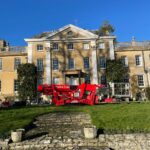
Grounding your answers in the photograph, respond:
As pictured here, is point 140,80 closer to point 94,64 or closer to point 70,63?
point 94,64

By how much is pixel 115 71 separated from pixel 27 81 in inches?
466

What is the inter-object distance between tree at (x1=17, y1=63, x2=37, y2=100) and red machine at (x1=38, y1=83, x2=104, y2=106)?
1255 centimetres

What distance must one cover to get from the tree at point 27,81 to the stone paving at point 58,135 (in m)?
21.5

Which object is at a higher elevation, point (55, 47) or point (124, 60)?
point (55, 47)

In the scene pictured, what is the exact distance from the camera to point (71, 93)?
29.9 m

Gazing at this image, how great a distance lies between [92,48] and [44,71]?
7399mm

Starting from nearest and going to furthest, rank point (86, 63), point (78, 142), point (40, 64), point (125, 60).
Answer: point (78, 142) → point (86, 63) → point (40, 64) → point (125, 60)

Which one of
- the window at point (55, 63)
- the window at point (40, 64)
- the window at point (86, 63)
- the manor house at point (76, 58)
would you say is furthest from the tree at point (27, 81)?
the window at point (86, 63)

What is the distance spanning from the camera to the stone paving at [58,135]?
1570cm

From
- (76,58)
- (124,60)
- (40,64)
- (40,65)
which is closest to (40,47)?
(40,64)

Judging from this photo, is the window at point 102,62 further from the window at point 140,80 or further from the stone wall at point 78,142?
the stone wall at point 78,142

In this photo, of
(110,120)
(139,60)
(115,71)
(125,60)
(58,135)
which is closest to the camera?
(58,135)

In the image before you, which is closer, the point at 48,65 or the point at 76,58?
the point at 48,65

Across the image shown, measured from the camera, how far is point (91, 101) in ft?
95.7
